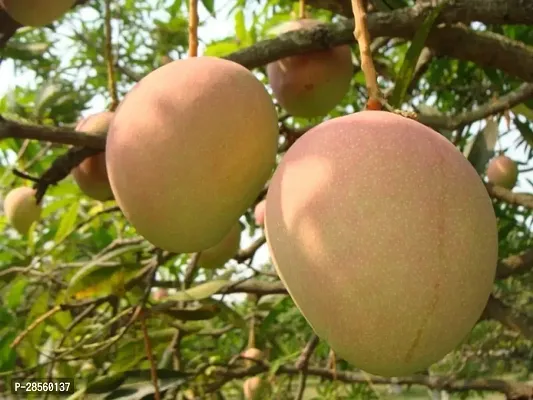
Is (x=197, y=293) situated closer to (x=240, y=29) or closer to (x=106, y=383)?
(x=106, y=383)

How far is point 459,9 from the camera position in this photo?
2.82ft

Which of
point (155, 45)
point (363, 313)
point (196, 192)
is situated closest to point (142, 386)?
point (196, 192)

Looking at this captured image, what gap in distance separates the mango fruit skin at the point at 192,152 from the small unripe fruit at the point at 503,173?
1.63 metres

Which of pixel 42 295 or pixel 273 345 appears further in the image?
pixel 273 345

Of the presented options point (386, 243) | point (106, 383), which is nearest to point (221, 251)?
point (106, 383)

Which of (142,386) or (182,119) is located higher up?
(182,119)

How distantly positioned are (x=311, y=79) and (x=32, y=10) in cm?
44

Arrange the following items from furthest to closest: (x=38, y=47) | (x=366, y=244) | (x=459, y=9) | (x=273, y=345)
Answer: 1. (x=273, y=345)
2. (x=38, y=47)
3. (x=459, y=9)
4. (x=366, y=244)

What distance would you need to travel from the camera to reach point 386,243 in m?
0.46

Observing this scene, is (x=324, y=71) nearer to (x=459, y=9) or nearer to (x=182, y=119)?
(x=459, y=9)

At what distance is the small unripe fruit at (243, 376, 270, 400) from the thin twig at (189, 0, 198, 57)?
124 cm

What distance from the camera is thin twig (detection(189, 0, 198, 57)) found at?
0.66 m

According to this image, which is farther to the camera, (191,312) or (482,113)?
(482,113)

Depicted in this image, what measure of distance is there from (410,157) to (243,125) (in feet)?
0.58
